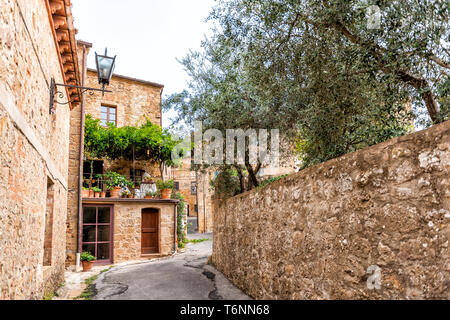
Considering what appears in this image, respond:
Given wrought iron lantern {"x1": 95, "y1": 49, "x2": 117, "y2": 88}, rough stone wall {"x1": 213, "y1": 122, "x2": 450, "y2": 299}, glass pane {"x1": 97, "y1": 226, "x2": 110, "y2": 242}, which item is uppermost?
wrought iron lantern {"x1": 95, "y1": 49, "x2": 117, "y2": 88}

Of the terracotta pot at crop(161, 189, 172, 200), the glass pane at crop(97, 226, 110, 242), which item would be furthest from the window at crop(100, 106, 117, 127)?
the glass pane at crop(97, 226, 110, 242)

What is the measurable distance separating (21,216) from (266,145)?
18.6ft

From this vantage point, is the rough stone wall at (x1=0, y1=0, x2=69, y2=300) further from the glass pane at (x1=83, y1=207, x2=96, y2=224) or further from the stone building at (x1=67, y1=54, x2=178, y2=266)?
the glass pane at (x1=83, y1=207, x2=96, y2=224)

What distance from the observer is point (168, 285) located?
21.7 ft

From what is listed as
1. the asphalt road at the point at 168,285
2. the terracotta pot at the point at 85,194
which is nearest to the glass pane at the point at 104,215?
the terracotta pot at the point at 85,194

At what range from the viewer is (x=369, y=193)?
2545 millimetres

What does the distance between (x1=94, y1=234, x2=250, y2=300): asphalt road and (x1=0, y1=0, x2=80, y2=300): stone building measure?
4.46ft

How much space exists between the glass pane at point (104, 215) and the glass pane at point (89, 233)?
0.37 m

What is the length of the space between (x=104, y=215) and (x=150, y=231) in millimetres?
1936

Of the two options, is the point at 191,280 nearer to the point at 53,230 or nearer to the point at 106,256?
the point at 53,230

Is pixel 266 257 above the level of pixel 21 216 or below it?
below

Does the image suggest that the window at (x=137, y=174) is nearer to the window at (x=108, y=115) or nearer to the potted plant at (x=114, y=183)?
the potted plant at (x=114, y=183)

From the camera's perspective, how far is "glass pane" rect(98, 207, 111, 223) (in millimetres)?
11789
